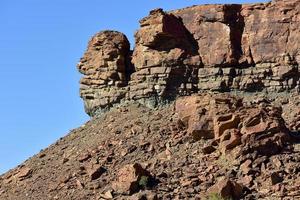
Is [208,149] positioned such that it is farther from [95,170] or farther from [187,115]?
[95,170]

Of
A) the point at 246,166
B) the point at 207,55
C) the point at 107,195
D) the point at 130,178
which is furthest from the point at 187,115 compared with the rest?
the point at 207,55

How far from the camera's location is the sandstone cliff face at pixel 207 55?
207 ft

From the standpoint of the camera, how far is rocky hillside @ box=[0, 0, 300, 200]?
162ft

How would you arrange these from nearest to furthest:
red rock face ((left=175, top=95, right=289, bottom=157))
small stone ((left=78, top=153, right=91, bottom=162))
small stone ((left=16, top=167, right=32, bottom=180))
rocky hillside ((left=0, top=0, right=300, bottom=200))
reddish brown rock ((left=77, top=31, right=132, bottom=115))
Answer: rocky hillside ((left=0, top=0, right=300, bottom=200)) < red rock face ((left=175, top=95, right=289, bottom=157)) < small stone ((left=78, top=153, right=91, bottom=162)) < small stone ((left=16, top=167, right=32, bottom=180)) < reddish brown rock ((left=77, top=31, right=132, bottom=115))

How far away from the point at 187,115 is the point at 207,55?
11.1 meters

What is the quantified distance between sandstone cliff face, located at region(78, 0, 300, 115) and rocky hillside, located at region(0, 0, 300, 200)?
2.6 inches

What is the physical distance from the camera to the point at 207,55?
64.5 metres

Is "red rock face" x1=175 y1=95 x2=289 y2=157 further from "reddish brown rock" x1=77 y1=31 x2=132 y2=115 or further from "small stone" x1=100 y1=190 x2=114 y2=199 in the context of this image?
"reddish brown rock" x1=77 y1=31 x2=132 y2=115

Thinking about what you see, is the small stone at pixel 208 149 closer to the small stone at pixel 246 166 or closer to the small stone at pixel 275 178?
the small stone at pixel 246 166

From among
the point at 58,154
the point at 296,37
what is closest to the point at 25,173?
→ the point at 58,154

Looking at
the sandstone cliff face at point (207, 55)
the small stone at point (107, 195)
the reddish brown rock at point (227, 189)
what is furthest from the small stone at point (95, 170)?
the sandstone cliff face at point (207, 55)

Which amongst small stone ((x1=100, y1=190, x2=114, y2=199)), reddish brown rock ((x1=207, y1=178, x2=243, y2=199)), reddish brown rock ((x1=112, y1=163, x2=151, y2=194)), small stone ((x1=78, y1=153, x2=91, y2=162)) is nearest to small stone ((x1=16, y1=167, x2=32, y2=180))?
small stone ((x1=78, y1=153, x2=91, y2=162))

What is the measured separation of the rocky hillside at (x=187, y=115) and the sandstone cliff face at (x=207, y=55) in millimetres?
66

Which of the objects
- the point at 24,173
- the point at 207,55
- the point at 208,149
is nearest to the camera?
the point at 208,149
